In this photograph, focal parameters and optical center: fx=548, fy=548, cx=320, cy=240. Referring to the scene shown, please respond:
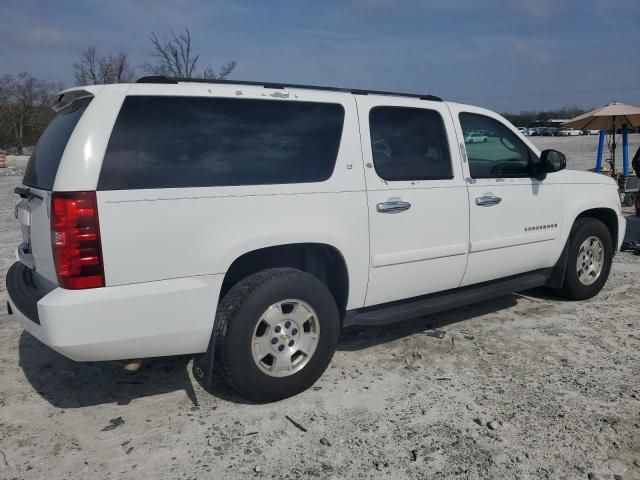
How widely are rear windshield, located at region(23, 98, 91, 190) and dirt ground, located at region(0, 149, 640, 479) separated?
1.41 meters

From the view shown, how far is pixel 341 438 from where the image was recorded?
10.1 ft

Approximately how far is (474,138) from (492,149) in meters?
0.25

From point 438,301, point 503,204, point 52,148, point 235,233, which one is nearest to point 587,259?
point 503,204

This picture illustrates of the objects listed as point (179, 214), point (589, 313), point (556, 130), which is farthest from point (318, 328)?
point (556, 130)

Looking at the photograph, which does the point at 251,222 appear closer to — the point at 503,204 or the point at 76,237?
the point at 76,237

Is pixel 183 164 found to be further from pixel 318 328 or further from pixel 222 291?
pixel 318 328

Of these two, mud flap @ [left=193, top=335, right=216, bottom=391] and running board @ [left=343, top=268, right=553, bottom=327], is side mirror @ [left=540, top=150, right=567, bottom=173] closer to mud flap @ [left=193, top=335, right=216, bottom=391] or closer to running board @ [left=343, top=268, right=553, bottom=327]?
running board @ [left=343, top=268, right=553, bottom=327]

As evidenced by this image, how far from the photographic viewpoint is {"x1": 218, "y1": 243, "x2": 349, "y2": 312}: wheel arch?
135 inches

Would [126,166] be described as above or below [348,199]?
above

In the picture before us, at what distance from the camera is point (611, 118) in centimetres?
1570

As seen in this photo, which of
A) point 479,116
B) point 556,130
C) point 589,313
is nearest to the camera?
point 479,116

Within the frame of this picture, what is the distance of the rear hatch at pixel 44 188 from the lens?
291cm

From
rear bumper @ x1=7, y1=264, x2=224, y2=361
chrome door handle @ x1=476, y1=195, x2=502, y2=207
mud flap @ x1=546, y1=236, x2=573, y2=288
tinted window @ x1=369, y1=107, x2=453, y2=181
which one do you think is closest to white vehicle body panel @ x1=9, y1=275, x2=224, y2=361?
rear bumper @ x1=7, y1=264, x2=224, y2=361

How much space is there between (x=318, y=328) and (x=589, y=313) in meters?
3.01
